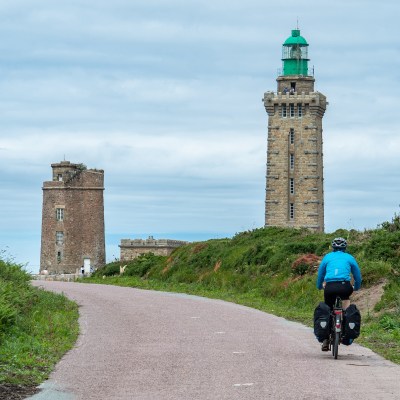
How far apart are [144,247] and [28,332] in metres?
68.1

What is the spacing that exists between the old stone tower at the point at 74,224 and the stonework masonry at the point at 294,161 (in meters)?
15.5

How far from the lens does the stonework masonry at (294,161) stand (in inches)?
3423

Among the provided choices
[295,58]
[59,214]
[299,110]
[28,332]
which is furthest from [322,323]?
[59,214]

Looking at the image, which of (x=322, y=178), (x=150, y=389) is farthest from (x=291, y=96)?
(x=150, y=389)

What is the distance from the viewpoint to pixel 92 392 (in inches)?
473

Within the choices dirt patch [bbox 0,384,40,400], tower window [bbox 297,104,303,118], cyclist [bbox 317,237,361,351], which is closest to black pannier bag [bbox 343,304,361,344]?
cyclist [bbox 317,237,361,351]

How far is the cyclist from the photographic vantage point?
52.6ft

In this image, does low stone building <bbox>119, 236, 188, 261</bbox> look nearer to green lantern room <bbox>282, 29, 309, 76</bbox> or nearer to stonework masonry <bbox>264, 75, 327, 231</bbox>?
stonework masonry <bbox>264, 75, 327, 231</bbox>

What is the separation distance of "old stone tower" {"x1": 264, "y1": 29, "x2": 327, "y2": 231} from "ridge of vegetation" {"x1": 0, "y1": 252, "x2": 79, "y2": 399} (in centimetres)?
5841

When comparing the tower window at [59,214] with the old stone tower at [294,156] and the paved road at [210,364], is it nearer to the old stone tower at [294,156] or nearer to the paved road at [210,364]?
the old stone tower at [294,156]

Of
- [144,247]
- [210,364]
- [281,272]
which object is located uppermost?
[144,247]

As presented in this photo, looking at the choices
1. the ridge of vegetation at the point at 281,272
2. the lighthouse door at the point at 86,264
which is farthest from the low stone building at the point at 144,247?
the ridge of vegetation at the point at 281,272

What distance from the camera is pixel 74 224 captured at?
92.0 meters

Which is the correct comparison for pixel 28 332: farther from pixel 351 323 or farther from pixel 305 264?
pixel 305 264
